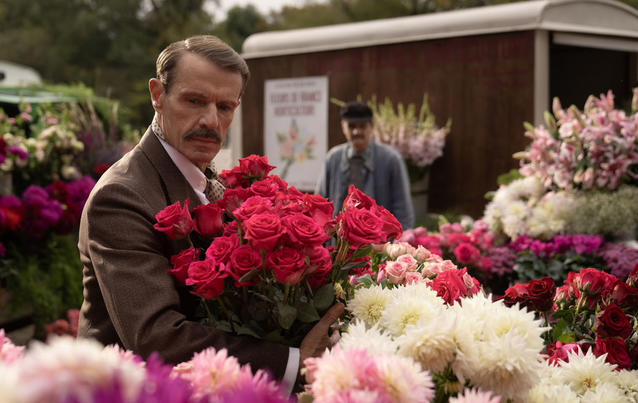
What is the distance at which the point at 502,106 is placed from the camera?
6137 mm

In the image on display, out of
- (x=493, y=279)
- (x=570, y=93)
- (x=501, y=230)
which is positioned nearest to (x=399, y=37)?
(x=570, y=93)

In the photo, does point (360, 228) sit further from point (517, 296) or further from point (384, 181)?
point (384, 181)

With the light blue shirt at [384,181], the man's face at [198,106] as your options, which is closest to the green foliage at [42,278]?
the light blue shirt at [384,181]

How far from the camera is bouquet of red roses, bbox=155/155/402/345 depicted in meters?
1.32

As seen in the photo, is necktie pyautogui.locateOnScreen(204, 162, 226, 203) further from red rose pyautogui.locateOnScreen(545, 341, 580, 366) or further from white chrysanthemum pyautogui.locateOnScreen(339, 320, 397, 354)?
red rose pyautogui.locateOnScreen(545, 341, 580, 366)

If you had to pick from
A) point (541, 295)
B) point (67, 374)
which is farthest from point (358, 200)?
point (67, 374)

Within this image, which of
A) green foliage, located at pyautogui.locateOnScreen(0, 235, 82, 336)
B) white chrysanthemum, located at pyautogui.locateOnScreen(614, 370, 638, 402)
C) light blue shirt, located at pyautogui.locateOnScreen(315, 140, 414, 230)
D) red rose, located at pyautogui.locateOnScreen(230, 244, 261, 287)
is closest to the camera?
red rose, located at pyautogui.locateOnScreen(230, 244, 261, 287)

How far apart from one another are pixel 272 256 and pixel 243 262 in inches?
2.4

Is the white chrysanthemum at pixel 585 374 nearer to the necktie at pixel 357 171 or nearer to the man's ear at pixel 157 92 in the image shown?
the man's ear at pixel 157 92

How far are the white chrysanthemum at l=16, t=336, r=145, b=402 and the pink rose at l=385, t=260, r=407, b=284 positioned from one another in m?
0.95

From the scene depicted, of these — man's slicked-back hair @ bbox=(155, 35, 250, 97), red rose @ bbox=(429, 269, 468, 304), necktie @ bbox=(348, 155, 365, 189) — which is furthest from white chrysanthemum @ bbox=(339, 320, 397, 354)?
necktie @ bbox=(348, 155, 365, 189)

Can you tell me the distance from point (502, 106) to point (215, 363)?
5.66 m

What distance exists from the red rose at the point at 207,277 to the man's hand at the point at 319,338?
22cm

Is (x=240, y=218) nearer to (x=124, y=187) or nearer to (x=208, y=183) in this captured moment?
(x=124, y=187)
